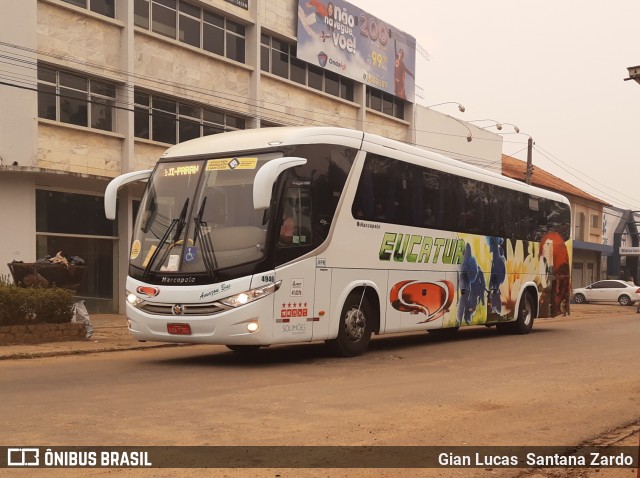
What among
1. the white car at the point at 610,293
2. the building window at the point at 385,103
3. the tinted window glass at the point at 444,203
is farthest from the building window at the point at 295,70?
the white car at the point at 610,293

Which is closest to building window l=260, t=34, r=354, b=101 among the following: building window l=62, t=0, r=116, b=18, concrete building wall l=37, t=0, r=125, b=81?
building window l=62, t=0, r=116, b=18

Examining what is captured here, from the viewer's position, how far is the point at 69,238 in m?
23.3

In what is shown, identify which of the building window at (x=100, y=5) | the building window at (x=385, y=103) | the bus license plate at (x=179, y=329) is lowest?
the bus license plate at (x=179, y=329)

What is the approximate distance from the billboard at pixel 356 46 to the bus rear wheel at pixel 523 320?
14.9m

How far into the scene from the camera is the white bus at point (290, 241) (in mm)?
11352

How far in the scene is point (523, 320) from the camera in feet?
64.5

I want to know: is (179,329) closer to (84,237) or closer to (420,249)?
(420,249)

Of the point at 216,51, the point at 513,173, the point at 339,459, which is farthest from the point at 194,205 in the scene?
the point at 513,173

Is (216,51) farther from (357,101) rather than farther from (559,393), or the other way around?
(559,393)

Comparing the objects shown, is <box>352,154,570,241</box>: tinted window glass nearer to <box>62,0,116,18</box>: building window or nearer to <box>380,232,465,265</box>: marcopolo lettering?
<box>380,232,465,265</box>: marcopolo lettering

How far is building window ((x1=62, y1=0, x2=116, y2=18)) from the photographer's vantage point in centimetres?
2284

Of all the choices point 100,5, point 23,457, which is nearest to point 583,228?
Answer: point 100,5

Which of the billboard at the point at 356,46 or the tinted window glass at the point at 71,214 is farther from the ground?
the billboard at the point at 356,46

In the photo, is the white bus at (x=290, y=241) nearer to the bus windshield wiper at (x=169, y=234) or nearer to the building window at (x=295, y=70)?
the bus windshield wiper at (x=169, y=234)
